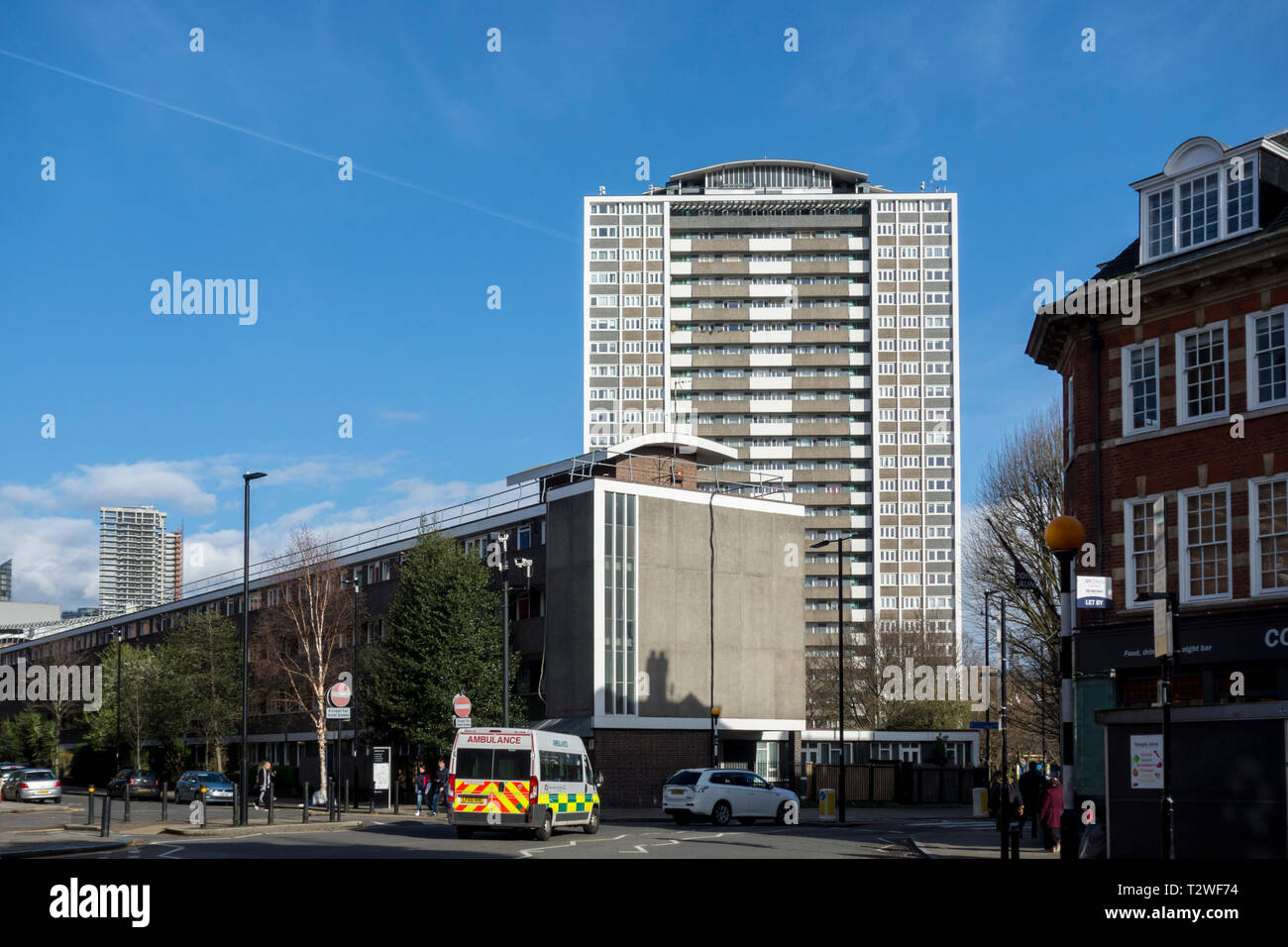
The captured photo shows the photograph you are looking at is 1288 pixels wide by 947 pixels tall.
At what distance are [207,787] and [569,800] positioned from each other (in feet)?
102

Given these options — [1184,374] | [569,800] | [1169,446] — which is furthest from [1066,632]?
[569,800]

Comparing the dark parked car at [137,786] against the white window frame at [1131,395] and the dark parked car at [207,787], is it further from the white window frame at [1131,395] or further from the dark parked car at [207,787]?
the white window frame at [1131,395]

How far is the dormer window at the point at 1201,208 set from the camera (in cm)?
2689

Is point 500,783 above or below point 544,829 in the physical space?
above

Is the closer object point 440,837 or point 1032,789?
point 440,837

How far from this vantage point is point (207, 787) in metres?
56.8

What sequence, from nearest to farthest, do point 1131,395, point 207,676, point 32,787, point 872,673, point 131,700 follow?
point 1131,395
point 32,787
point 207,676
point 131,700
point 872,673

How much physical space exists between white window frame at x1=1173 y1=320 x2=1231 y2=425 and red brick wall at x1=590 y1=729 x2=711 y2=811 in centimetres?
3060

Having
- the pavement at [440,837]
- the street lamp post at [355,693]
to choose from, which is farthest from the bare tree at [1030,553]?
the street lamp post at [355,693]

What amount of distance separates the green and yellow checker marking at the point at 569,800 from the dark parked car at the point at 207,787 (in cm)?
2913

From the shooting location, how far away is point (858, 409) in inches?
5000

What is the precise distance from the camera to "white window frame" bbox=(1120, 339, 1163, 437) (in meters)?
27.9

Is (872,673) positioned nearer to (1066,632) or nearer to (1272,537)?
(1272,537)
